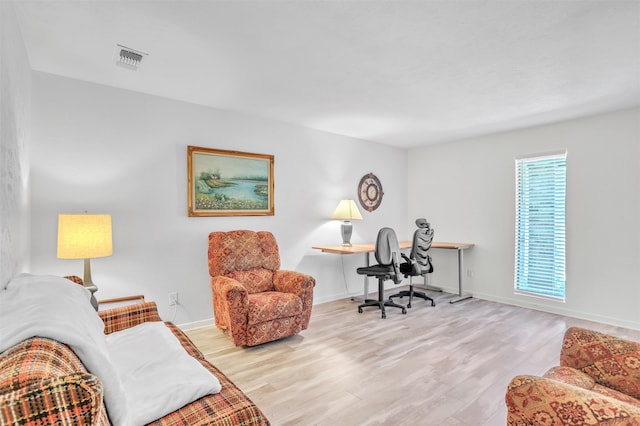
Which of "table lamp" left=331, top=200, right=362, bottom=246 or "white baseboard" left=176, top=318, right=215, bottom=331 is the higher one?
"table lamp" left=331, top=200, right=362, bottom=246

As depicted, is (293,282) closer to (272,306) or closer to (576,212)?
(272,306)

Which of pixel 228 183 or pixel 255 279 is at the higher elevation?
pixel 228 183

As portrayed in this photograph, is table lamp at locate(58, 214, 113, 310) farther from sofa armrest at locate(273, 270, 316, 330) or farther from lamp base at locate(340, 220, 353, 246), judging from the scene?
lamp base at locate(340, 220, 353, 246)

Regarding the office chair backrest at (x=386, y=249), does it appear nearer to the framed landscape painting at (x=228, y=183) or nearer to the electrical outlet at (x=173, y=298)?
the framed landscape painting at (x=228, y=183)

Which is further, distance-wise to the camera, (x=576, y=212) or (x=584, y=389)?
(x=576, y=212)

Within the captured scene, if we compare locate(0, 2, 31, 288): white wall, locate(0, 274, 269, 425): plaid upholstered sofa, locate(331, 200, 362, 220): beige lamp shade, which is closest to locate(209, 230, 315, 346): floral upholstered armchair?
locate(331, 200, 362, 220): beige lamp shade

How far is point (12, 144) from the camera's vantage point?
6.12ft

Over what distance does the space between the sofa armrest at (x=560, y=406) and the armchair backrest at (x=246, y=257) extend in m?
2.68

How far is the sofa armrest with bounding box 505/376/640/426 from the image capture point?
3.07 feet

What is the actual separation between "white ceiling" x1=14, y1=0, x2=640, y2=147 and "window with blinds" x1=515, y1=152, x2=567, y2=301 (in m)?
0.84

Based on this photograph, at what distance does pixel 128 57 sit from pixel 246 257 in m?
2.03

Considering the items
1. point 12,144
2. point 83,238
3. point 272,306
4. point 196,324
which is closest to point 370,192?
point 272,306

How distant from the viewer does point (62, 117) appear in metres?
2.84

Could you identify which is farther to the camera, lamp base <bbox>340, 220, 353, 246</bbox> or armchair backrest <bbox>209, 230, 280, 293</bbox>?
lamp base <bbox>340, 220, 353, 246</bbox>
